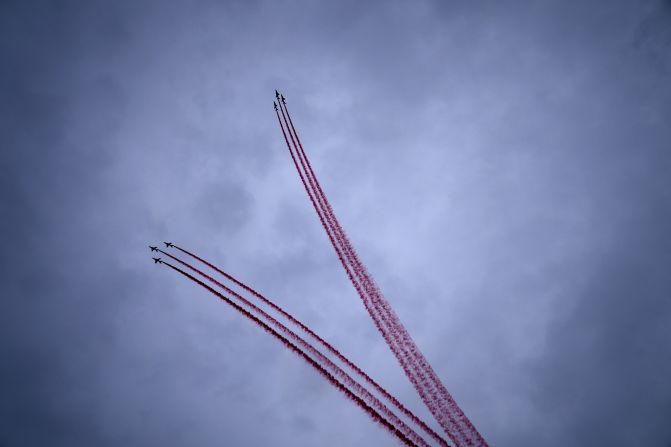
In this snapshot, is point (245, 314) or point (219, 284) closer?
point (245, 314)

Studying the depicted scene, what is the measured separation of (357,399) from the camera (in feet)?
114

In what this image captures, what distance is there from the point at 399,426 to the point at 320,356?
32.8 ft

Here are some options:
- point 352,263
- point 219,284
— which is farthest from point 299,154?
point 219,284

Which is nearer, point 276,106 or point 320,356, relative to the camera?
point 320,356

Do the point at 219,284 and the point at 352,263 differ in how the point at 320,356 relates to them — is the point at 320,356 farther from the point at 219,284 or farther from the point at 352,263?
the point at 219,284

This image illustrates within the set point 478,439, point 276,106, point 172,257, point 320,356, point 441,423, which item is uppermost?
point 276,106

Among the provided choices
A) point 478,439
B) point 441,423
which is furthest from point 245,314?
point 478,439

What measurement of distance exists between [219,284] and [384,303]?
1973cm

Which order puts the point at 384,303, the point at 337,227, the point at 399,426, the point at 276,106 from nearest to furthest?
the point at 399,426 → the point at 384,303 → the point at 337,227 → the point at 276,106

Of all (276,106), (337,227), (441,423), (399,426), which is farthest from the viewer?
(276,106)

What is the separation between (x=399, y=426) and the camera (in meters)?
34.4

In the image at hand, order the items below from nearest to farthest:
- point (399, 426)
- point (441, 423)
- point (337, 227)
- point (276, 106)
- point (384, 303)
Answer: point (399, 426) < point (441, 423) < point (384, 303) < point (337, 227) < point (276, 106)

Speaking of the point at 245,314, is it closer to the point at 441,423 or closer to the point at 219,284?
the point at 219,284

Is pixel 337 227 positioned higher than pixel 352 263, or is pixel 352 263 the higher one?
pixel 337 227
